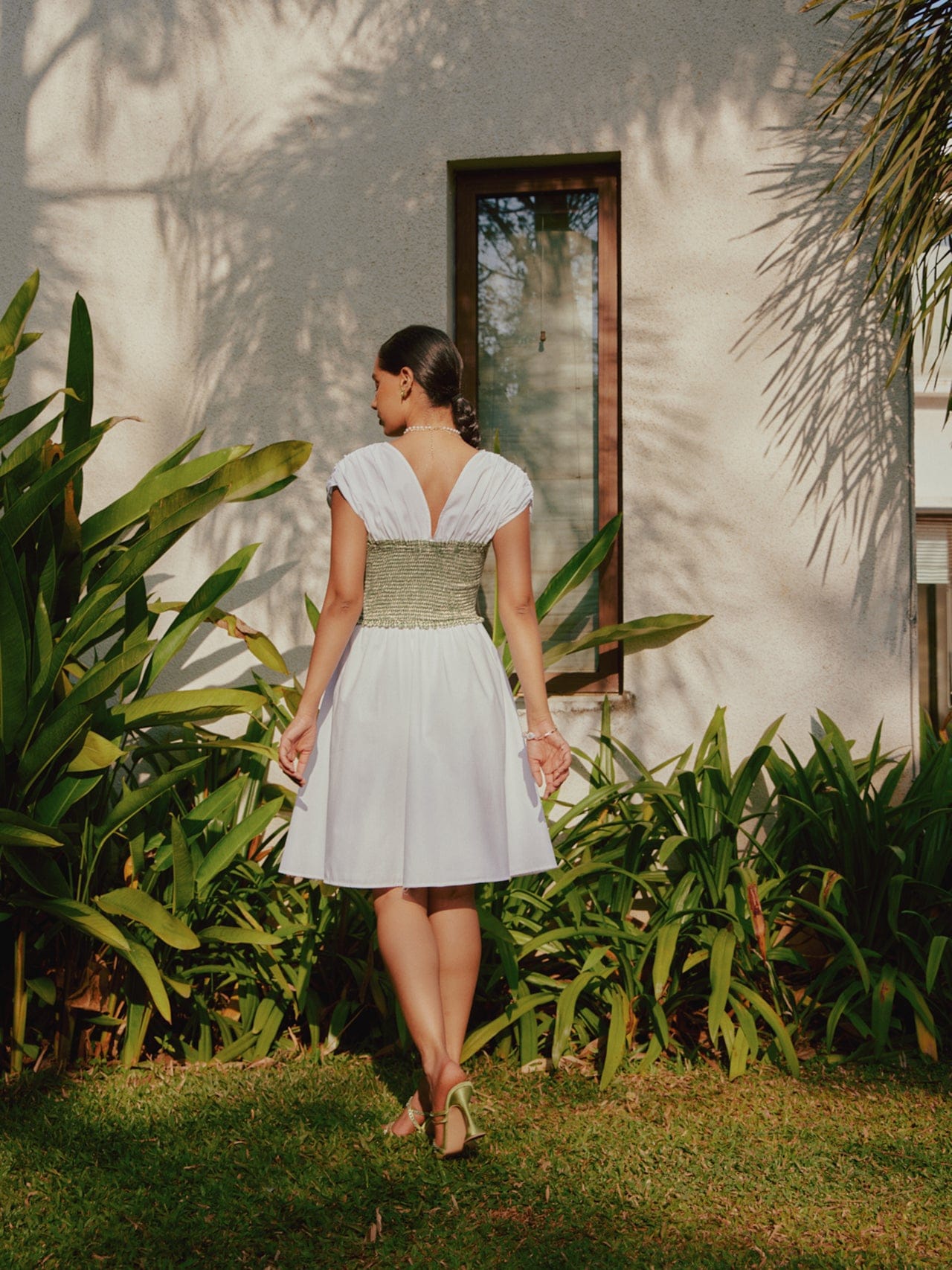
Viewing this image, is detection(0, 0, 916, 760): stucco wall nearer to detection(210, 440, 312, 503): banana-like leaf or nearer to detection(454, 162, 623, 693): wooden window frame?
detection(454, 162, 623, 693): wooden window frame

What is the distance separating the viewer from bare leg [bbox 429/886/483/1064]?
2.67 metres

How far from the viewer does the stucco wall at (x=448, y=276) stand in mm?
3963

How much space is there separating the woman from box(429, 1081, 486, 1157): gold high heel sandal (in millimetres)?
42

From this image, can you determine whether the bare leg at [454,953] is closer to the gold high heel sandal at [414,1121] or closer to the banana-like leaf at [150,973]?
the gold high heel sandal at [414,1121]

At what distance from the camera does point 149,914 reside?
2.95 meters

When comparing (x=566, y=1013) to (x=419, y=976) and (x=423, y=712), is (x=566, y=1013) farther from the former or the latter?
(x=423, y=712)

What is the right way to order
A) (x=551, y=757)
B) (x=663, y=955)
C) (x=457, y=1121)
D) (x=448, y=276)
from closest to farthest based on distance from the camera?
(x=457, y=1121), (x=551, y=757), (x=663, y=955), (x=448, y=276)

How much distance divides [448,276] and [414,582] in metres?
1.85

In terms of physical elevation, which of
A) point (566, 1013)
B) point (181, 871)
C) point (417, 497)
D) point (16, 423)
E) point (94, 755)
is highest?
point (16, 423)

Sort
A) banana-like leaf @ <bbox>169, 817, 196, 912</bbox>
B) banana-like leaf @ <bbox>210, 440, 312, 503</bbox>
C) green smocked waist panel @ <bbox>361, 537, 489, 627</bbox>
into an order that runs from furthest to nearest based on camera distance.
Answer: banana-like leaf @ <bbox>210, 440, 312, 503</bbox>, banana-like leaf @ <bbox>169, 817, 196, 912</bbox>, green smocked waist panel @ <bbox>361, 537, 489, 627</bbox>

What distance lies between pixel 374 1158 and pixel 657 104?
348cm

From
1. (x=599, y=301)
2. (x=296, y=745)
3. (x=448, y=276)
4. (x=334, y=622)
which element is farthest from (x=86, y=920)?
(x=599, y=301)

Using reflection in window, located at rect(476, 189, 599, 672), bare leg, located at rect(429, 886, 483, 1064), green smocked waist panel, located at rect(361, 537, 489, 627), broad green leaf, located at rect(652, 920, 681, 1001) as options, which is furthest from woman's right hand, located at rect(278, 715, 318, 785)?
Result: reflection in window, located at rect(476, 189, 599, 672)

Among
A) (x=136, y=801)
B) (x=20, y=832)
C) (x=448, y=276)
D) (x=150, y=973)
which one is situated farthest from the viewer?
(x=448, y=276)
